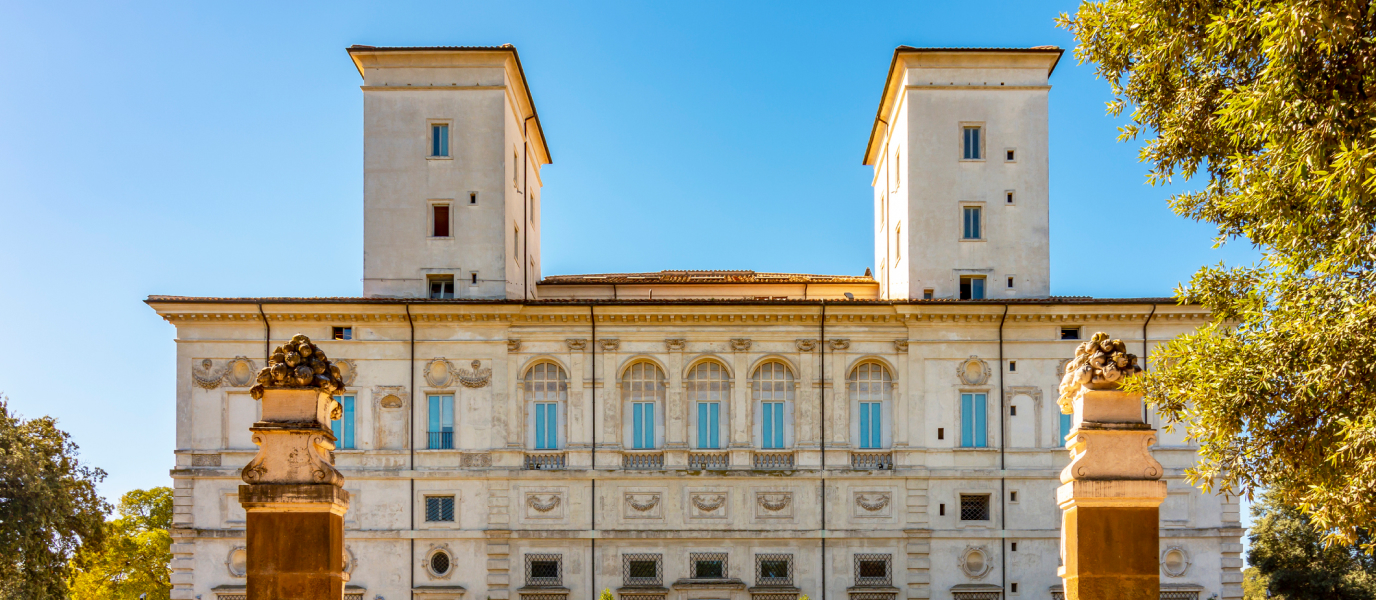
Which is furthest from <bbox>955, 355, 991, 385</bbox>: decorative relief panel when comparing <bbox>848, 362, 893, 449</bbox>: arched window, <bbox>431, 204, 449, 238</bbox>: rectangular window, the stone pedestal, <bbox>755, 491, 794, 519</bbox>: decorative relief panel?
the stone pedestal

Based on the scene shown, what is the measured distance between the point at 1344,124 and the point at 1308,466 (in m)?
4.72

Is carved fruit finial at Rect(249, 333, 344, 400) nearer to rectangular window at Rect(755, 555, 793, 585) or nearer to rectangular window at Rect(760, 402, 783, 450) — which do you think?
rectangular window at Rect(755, 555, 793, 585)

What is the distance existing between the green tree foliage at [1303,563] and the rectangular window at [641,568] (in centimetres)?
2394

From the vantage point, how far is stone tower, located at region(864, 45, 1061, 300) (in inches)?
1609

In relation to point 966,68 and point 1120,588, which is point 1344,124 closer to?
point 1120,588

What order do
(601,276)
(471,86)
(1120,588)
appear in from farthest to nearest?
(601,276)
(471,86)
(1120,588)

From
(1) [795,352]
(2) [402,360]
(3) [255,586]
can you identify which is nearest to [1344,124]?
(3) [255,586]

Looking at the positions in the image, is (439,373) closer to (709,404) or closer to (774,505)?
(709,404)

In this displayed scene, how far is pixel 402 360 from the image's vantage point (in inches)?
1523

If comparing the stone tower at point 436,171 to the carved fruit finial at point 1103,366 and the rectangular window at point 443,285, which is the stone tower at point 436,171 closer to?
the rectangular window at point 443,285

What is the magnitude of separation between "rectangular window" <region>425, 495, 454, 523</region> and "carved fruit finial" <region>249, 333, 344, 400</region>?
2492 centimetres

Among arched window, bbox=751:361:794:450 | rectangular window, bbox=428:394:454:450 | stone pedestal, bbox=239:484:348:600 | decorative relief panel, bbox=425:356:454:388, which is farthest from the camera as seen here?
arched window, bbox=751:361:794:450

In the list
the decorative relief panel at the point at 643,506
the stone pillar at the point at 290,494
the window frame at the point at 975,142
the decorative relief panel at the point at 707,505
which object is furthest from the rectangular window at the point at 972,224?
the stone pillar at the point at 290,494

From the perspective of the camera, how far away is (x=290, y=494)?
13562 mm
